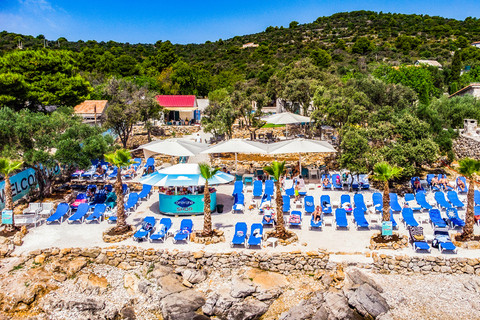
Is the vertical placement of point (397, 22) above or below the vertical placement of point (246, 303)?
above

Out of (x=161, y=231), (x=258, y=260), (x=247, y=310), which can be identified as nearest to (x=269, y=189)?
(x=258, y=260)

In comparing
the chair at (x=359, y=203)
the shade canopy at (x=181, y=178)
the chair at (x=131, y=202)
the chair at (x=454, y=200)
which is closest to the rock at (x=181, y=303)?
the shade canopy at (x=181, y=178)

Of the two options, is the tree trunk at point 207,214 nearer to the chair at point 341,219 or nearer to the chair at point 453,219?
the chair at point 341,219

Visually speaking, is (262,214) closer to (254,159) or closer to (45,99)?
(254,159)

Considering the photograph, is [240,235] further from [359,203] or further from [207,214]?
[359,203]

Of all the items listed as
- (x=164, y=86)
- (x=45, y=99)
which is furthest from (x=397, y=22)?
(x=45, y=99)

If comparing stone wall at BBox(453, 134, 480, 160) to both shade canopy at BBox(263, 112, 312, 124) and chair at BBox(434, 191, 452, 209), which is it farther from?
chair at BBox(434, 191, 452, 209)

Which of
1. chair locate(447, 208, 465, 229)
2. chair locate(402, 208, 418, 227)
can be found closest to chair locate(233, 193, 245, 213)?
chair locate(402, 208, 418, 227)
